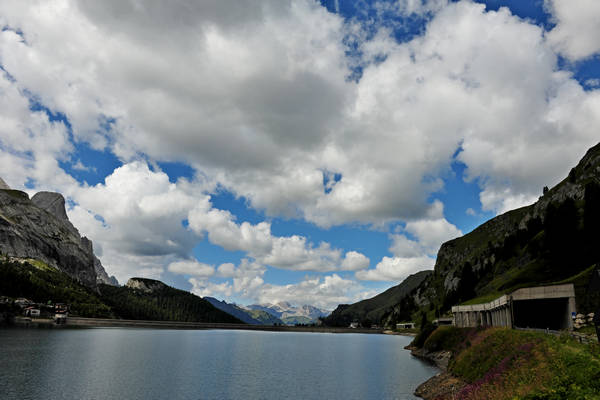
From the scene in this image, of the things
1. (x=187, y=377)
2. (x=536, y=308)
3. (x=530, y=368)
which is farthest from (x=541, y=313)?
(x=187, y=377)

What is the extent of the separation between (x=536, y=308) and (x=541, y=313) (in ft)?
4.98

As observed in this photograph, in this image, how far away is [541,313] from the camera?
9744 centimetres

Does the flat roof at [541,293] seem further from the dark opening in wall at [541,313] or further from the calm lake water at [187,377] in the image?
the calm lake water at [187,377]

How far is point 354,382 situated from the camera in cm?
7256

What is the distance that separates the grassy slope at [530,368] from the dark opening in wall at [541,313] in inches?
1237

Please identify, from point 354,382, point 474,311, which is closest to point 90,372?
point 354,382

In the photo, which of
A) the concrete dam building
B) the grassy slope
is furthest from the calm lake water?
the concrete dam building

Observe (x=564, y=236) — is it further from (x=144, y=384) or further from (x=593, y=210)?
(x=144, y=384)

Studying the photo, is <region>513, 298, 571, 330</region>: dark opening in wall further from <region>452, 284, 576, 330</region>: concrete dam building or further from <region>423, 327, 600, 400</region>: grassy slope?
<region>423, 327, 600, 400</region>: grassy slope

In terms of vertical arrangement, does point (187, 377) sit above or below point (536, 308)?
below

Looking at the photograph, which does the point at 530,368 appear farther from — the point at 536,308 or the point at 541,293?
the point at 536,308

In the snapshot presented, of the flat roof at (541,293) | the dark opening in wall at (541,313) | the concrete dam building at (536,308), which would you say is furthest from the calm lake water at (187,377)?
the dark opening in wall at (541,313)

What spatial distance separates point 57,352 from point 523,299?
112963 millimetres

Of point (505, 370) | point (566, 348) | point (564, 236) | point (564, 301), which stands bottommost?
point (505, 370)
